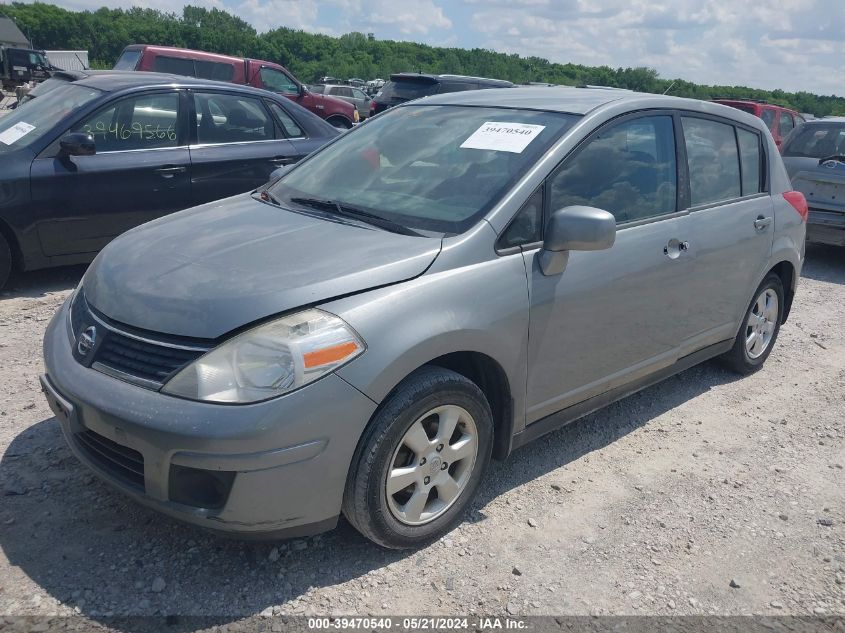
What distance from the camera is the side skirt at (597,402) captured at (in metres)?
3.39

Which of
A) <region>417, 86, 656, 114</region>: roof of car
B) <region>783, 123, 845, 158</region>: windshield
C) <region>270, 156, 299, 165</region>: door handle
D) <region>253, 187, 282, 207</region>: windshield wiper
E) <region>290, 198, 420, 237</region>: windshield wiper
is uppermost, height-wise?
<region>417, 86, 656, 114</region>: roof of car

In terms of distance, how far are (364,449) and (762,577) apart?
171 cm

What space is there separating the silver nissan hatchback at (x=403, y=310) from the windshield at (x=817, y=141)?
5387 millimetres

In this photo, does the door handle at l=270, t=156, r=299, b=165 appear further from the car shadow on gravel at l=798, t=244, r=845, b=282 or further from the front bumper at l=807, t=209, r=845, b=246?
the front bumper at l=807, t=209, r=845, b=246

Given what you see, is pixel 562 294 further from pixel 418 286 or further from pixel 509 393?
pixel 418 286

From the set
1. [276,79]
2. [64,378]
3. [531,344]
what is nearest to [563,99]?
[531,344]

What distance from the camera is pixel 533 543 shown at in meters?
3.11

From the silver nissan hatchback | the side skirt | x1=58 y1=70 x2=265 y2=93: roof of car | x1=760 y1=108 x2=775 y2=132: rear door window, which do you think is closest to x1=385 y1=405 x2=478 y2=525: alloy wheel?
the silver nissan hatchback

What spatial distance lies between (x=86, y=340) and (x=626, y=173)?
2572 mm

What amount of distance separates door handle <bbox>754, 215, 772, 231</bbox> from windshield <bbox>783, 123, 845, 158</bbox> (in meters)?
5.06

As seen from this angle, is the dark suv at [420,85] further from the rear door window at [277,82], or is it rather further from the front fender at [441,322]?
the front fender at [441,322]

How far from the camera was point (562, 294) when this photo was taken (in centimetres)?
327

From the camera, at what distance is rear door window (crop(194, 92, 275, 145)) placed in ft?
21.4

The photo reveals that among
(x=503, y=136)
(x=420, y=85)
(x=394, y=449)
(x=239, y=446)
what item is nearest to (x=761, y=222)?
(x=503, y=136)
